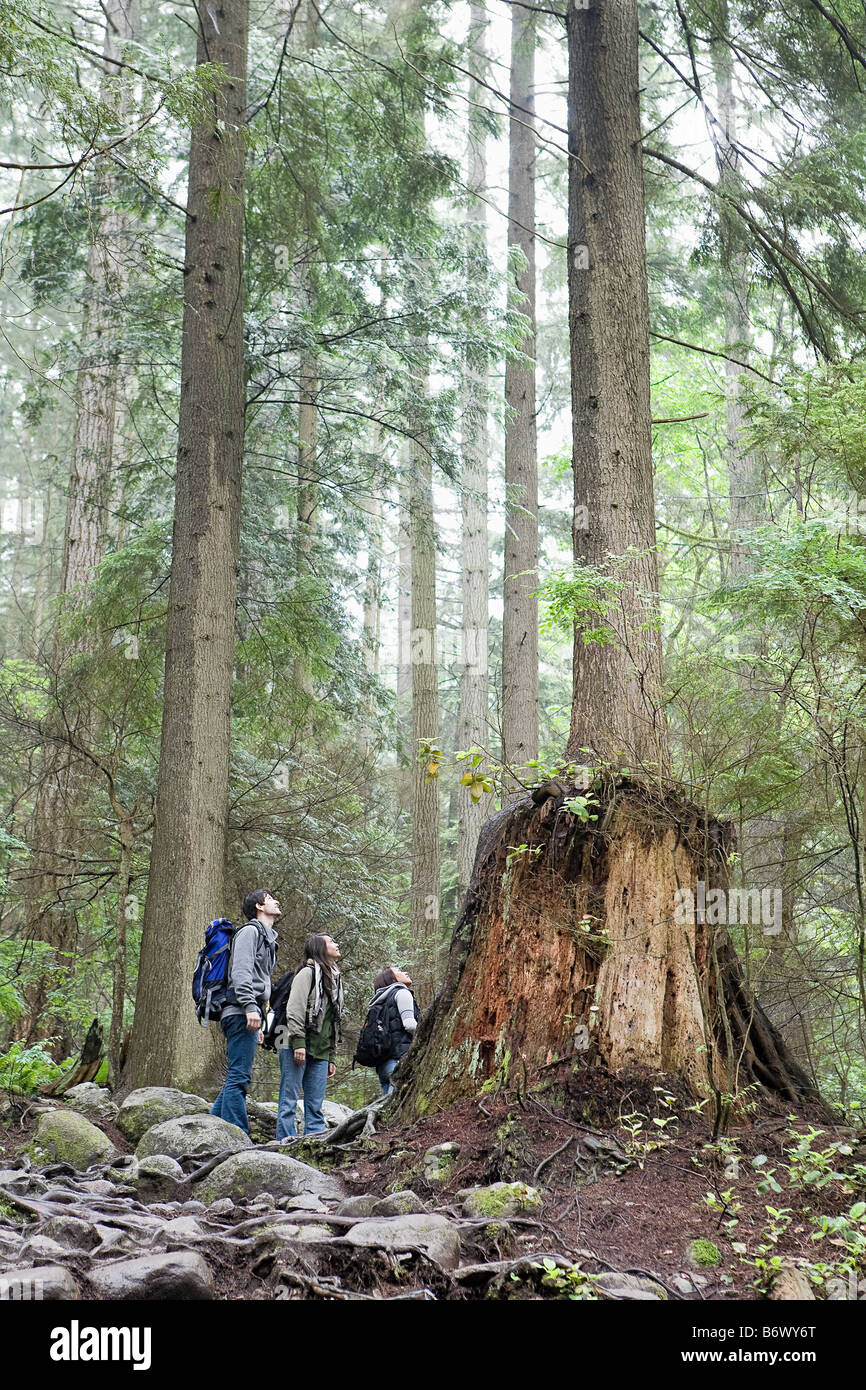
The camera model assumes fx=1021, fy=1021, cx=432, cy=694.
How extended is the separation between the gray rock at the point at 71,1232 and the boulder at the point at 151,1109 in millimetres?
2381

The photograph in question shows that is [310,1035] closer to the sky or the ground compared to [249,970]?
closer to the ground

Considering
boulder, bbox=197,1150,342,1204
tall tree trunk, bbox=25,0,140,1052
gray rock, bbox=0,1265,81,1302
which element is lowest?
boulder, bbox=197,1150,342,1204

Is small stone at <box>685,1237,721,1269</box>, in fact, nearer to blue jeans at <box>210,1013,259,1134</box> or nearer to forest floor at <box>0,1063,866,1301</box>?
forest floor at <box>0,1063,866,1301</box>

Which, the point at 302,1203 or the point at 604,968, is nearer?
the point at 302,1203

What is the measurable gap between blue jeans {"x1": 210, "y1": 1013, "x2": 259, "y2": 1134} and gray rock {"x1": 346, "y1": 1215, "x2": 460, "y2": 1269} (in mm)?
2963

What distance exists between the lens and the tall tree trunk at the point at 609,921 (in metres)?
4.98

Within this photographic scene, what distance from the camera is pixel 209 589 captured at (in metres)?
8.48

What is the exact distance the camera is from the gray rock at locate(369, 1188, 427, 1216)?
167 inches

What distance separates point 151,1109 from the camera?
662 centimetres

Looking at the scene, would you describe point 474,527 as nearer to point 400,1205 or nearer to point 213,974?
point 213,974

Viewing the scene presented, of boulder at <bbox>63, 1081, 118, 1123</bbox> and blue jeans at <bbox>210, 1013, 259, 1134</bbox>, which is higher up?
blue jeans at <bbox>210, 1013, 259, 1134</bbox>

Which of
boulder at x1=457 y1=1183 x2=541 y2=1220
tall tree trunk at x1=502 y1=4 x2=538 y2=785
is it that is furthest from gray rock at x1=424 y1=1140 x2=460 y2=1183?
tall tree trunk at x1=502 y1=4 x2=538 y2=785

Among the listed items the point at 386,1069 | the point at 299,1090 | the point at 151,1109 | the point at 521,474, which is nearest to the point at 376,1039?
the point at 386,1069

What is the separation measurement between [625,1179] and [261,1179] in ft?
5.92
